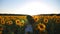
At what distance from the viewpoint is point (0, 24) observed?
1.55 meters

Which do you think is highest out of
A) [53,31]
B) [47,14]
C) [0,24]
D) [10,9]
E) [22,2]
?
[22,2]

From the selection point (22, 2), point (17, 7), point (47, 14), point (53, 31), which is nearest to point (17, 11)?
point (17, 7)

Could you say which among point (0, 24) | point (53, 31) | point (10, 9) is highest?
point (10, 9)

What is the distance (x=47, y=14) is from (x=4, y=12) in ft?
2.33

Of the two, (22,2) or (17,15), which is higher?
(22,2)

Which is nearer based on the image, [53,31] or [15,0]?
[53,31]

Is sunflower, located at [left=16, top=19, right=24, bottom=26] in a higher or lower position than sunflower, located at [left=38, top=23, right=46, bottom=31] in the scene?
higher

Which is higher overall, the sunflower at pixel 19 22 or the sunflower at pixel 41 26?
the sunflower at pixel 19 22

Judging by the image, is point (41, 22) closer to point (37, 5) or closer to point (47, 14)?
point (47, 14)

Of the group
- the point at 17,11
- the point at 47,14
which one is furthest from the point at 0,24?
the point at 47,14

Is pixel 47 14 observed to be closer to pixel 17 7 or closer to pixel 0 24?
pixel 17 7

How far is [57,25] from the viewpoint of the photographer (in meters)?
1.52

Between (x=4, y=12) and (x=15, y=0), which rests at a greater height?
(x=15, y=0)

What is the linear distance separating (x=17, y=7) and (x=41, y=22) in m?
0.47
